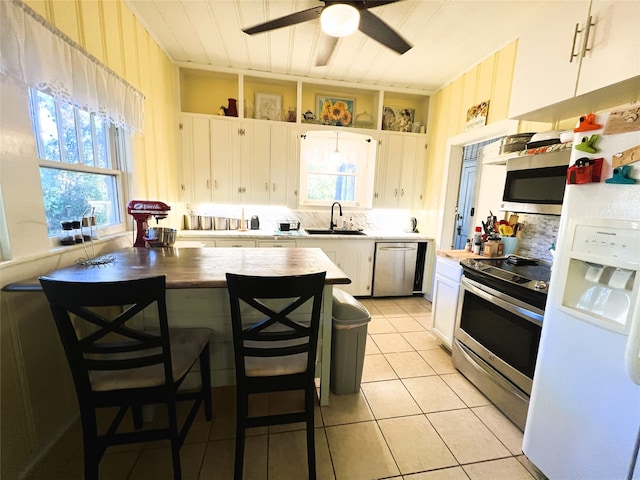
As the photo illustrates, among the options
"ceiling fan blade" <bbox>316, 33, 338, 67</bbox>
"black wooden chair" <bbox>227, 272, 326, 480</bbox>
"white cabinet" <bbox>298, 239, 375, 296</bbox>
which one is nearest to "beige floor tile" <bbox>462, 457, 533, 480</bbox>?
"black wooden chair" <bbox>227, 272, 326, 480</bbox>

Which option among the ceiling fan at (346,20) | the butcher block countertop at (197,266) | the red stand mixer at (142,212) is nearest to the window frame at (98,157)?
the red stand mixer at (142,212)

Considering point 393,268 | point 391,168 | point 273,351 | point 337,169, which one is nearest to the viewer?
point 273,351

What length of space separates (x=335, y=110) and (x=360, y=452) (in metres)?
3.79

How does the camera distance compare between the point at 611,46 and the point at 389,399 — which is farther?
the point at 389,399

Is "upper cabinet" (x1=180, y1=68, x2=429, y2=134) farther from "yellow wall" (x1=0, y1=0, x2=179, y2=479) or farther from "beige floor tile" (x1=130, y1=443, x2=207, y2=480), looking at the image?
"beige floor tile" (x1=130, y1=443, x2=207, y2=480)

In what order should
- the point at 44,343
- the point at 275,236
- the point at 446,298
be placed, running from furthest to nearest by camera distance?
the point at 275,236 < the point at 446,298 < the point at 44,343

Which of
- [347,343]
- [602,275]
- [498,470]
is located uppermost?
[602,275]

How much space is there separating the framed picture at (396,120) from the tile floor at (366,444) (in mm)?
3231

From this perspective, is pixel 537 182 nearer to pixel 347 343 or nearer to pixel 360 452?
pixel 347 343

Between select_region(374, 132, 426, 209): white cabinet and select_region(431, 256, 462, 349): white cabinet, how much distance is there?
159 centimetres

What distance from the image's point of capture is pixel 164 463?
1.37 metres

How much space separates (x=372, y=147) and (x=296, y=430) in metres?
3.43

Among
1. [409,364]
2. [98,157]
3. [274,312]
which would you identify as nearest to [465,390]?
[409,364]

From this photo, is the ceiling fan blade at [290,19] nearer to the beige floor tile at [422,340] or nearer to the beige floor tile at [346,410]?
the beige floor tile at [346,410]
